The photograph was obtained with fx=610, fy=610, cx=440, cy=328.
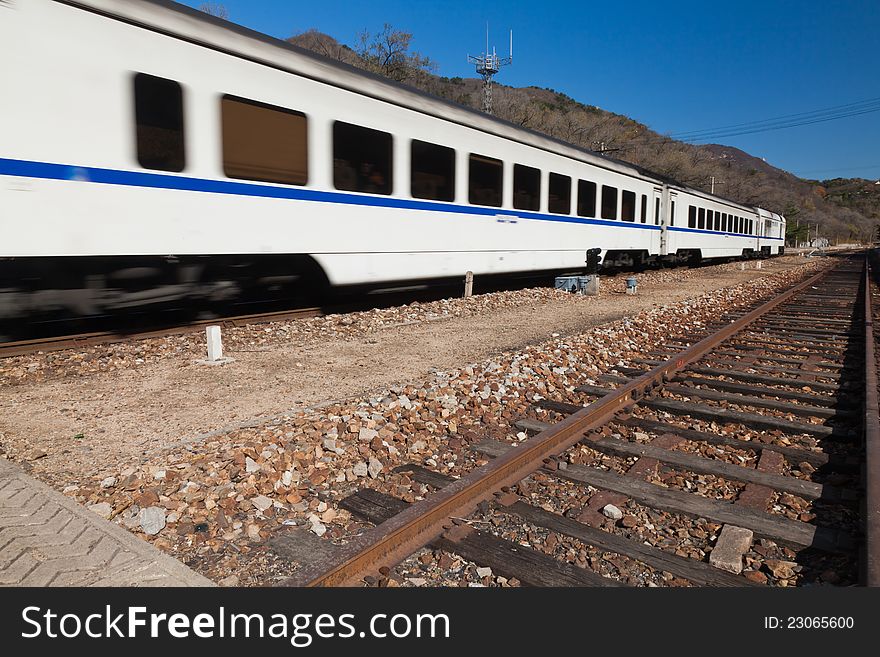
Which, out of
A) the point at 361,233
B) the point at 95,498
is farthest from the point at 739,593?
the point at 361,233

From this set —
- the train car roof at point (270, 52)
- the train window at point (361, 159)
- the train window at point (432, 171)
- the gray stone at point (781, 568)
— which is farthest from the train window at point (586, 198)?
the gray stone at point (781, 568)

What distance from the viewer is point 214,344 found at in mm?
6316

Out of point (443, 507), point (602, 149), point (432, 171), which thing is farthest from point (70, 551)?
point (602, 149)

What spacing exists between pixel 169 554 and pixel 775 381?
542 cm

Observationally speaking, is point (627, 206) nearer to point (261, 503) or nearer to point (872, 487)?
point (872, 487)

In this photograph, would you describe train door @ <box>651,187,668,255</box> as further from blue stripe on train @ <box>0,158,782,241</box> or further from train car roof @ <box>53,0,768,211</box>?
blue stripe on train @ <box>0,158,782,241</box>

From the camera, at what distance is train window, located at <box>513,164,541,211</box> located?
1154 centimetres

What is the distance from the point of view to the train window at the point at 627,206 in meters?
16.2

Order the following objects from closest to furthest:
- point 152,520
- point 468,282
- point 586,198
Answer: point 152,520 < point 468,282 < point 586,198

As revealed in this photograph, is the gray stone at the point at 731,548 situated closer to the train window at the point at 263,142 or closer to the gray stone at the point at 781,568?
the gray stone at the point at 781,568

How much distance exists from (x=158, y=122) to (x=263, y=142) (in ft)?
3.89

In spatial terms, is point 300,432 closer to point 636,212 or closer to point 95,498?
point 95,498

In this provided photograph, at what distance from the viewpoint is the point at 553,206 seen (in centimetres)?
1281

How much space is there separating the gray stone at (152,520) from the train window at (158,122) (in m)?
4.14
